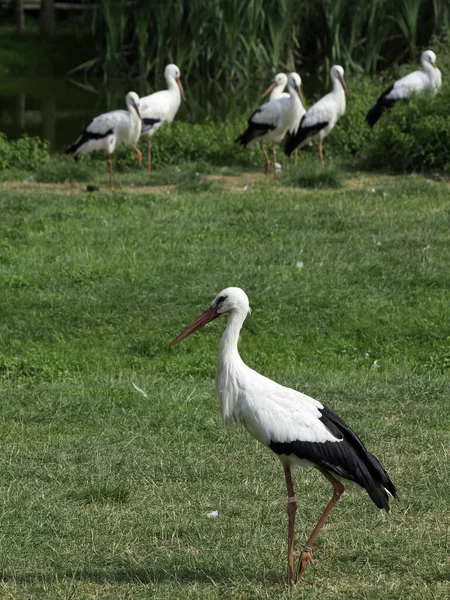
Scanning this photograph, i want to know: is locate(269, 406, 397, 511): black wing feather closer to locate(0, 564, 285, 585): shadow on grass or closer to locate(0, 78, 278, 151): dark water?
locate(0, 564, 285, 585): shadow on grass

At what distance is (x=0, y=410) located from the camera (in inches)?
251

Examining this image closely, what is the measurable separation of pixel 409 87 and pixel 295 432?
38.5 ft

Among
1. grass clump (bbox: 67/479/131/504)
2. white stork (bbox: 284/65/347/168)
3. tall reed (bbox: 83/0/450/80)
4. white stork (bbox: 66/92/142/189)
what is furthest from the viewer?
tall reed (bbox: 83/0/450/80)

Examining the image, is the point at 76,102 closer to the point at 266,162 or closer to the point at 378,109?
the point at 378,109

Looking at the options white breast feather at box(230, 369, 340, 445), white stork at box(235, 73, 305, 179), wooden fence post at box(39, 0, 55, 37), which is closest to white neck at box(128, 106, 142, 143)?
white stork at box(235, 73, 305, 179)

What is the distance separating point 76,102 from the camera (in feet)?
72.2

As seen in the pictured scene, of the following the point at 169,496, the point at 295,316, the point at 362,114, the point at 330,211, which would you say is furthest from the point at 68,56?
the point at 169,496

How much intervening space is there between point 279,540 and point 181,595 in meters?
0.66

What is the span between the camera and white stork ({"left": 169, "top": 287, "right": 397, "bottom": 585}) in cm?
423

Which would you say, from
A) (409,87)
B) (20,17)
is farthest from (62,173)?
(20,17)

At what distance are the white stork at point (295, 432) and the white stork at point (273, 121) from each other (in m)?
9.40

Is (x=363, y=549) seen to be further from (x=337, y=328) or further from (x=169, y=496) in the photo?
(x=337, y=328)

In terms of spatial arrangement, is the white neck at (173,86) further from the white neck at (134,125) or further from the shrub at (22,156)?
the shrub at (22,156)

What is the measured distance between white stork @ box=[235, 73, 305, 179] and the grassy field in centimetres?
187
